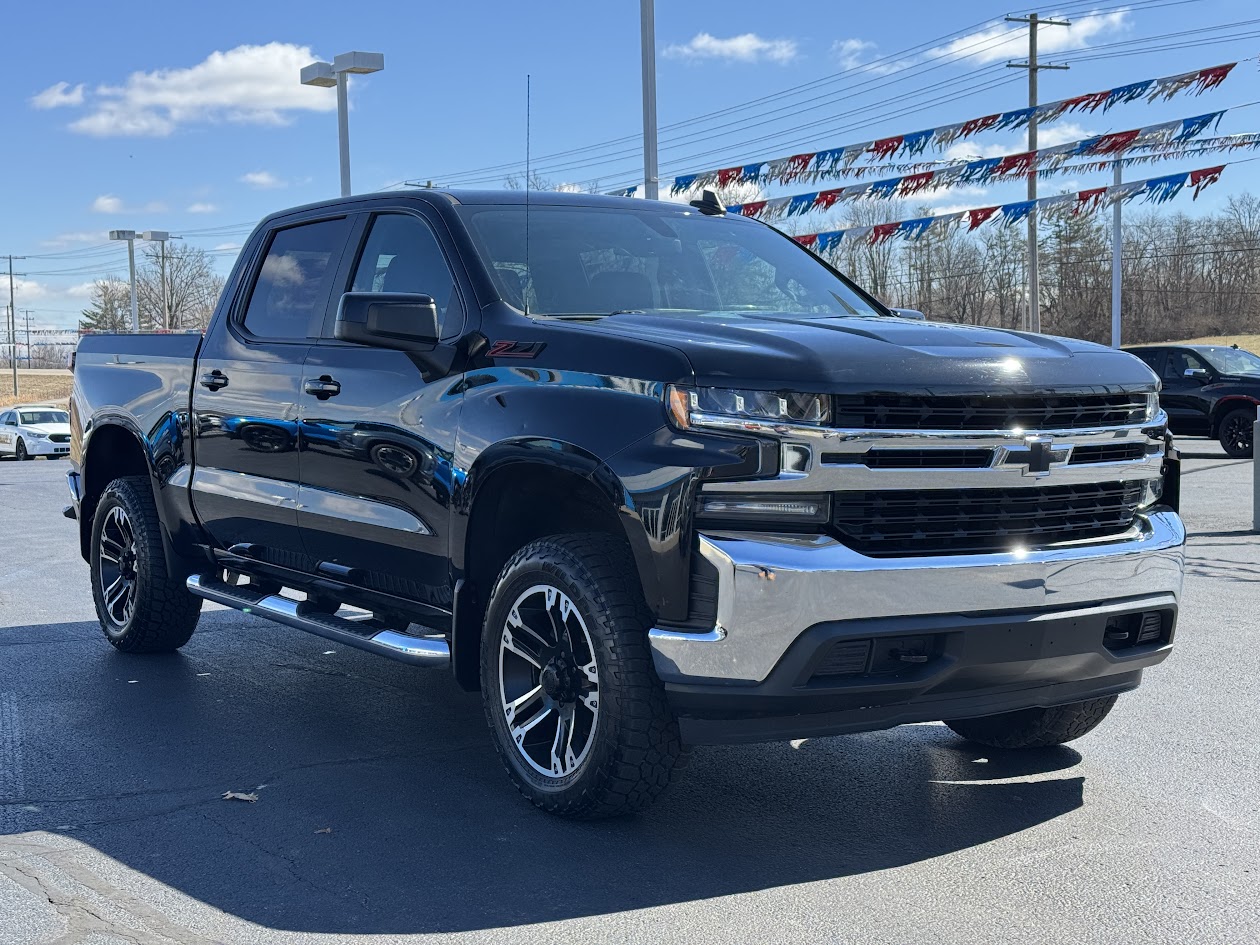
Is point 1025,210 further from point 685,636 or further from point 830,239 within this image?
point 685,636

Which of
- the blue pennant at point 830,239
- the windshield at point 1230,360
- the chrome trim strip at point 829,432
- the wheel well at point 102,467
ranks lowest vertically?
the wheel well at point 102,467

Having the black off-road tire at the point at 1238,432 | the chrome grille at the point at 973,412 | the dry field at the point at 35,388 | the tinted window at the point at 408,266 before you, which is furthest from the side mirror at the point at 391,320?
the dry field at the point at 35,388

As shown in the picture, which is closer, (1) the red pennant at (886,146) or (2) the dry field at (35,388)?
(1) the red pennant at (886,146)

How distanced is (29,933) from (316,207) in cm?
345

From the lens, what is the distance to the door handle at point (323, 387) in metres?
5.43

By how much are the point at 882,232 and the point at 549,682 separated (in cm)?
2040

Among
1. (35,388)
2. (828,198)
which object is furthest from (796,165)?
(35,388)

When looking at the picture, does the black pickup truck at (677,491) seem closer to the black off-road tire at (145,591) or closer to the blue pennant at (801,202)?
the black off-road tire at (145,591)

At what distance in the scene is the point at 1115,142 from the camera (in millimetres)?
19328

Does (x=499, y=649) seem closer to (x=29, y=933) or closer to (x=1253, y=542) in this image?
(x=29, y=933)

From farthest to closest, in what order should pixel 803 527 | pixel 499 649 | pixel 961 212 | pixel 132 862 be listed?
pixel 961 212 → pixel 499 649 → pixel 132 862 → pixel 803 527

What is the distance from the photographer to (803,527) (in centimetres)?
386

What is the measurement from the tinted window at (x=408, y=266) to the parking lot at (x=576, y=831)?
1624mm

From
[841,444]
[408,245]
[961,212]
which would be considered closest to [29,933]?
[841,444]
